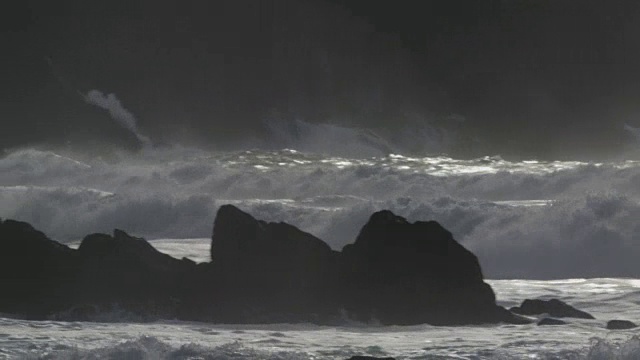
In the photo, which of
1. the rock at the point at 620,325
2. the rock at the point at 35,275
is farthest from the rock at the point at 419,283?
the rock at the point at 35,275

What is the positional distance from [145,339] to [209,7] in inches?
2229

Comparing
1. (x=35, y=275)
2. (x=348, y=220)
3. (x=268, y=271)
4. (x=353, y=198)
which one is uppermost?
(x=353, y=198)

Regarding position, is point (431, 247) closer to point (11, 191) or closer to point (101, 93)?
point (11, 191)

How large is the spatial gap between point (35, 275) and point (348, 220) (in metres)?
17.9

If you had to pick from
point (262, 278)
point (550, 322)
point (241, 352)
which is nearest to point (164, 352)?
point (241, 352)

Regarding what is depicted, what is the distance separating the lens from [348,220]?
50438 mm

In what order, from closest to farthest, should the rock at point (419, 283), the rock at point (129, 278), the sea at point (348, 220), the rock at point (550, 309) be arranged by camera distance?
1. the sea at point (348, 220)
2. the rock at point (129, 278)
3. the rock at point (419, 283)
4. the rock at point (550, 309)

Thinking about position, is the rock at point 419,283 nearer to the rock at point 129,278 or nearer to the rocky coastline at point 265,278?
the rocky coastline at point 265,278

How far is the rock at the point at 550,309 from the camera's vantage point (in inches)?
1358

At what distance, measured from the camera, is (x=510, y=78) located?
291 ft

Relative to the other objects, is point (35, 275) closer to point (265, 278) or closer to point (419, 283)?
point (265, 278)

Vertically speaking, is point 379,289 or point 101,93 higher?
point 101,93

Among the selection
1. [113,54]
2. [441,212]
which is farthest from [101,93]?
[441,212]

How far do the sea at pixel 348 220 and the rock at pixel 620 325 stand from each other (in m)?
0.28
